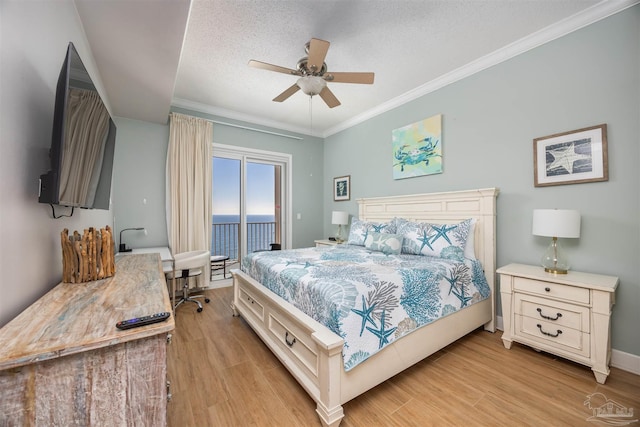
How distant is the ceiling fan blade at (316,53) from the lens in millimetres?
1944

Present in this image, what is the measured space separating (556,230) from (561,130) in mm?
977

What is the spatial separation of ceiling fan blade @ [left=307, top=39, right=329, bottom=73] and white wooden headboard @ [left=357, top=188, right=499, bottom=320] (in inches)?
80.8

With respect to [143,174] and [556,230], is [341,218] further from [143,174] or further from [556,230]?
[143,174]

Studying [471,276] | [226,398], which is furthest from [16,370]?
[471,276]

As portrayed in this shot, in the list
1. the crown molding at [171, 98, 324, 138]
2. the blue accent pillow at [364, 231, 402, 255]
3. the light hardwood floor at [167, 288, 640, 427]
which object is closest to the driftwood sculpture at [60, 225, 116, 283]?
the light hardwood floor at [167, 288, 640, 427]

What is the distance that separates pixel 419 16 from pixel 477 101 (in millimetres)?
1259

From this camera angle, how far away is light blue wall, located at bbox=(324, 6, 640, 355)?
197 centimetres

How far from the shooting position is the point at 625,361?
77.2 inches

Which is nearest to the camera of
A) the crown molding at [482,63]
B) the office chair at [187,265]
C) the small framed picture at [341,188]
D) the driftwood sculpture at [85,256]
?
the driftwood sculpture at [85,256]

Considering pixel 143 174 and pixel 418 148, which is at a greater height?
pixel 418 148

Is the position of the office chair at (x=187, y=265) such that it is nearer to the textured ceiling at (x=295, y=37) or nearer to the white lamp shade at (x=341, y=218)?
the textured ceiling at (x=295, y=37)

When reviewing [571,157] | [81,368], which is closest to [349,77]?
[571,157]

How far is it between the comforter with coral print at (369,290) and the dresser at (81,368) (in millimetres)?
949

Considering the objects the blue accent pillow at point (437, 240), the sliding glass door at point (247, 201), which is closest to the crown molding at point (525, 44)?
the blue accent pillow at point (437, 240)
